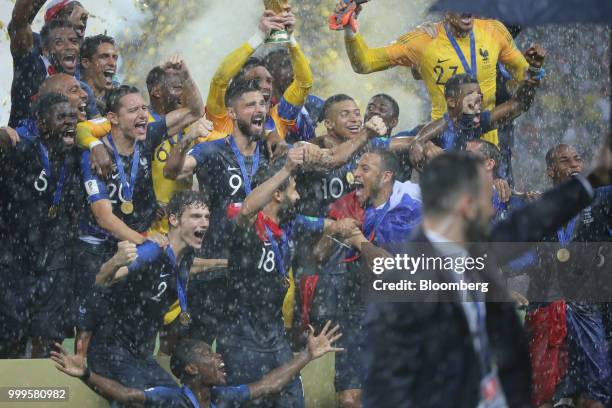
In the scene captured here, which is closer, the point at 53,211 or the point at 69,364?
the point at 69,364

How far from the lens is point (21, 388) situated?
6.59 m

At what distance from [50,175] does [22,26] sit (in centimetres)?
90

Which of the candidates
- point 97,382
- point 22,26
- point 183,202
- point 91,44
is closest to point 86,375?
point 97,382

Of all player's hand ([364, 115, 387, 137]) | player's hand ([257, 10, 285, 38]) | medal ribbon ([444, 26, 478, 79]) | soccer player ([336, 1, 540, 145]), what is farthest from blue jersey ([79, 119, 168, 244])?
Result: medal ribbon ([444, 26, 478, 79])

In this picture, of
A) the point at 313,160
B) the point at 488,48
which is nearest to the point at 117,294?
the point at 313,160

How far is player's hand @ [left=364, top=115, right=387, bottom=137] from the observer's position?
6.64 m

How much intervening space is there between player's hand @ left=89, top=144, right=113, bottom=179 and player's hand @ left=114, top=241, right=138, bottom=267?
42 centimetres

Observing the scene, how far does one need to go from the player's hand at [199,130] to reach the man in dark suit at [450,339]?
3463 millimetres

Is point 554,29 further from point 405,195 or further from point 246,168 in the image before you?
point 246,168

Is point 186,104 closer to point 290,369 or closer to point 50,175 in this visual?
point 50,175

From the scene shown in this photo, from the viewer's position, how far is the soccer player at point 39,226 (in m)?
6.64

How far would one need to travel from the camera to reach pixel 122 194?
662 cm

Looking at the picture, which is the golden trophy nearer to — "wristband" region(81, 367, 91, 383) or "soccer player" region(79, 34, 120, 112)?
"soccer player" region(79, 34, 120, 112)

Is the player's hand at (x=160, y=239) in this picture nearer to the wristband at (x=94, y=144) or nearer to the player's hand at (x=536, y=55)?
the wristband at (x=94, y=144)
